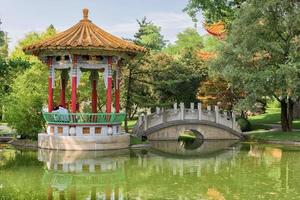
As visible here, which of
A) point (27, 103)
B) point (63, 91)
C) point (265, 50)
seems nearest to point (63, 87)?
point (63, 91)

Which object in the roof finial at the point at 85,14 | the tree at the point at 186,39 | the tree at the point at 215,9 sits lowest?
the roof finial at the point at 85,14

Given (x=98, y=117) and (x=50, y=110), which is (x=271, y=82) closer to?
(x=98, y=117)

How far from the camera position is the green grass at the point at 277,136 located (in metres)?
28.2

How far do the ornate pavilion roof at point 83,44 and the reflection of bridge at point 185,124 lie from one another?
6.50 m

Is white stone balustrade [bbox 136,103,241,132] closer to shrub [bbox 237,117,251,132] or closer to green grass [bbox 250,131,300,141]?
green grass [bbox 250,131,300,141]

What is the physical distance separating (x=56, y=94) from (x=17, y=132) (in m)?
2.82

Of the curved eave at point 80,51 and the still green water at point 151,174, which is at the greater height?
the curved eave at point 80,51

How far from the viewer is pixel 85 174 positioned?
16.0 m

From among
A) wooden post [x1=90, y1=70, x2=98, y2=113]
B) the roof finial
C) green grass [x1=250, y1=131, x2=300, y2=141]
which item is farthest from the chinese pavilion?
green grass [x1=250, y1=131, x2=300, y2=141]

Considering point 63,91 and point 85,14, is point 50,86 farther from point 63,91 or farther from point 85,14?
point 85,14

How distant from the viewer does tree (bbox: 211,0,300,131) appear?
2681cm

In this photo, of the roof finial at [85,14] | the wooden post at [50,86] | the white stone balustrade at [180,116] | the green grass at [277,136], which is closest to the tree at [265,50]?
the green grass at [277,136]

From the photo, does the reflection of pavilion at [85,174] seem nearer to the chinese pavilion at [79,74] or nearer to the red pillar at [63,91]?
the chinese pavilion at [79,74]

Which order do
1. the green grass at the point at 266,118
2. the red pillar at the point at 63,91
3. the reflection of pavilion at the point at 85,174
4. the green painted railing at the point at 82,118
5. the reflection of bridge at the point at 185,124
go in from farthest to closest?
the green grass at the point at 266,118
the reflection of bridge at the point at 185,124
the red pillar at the point at 63,91
the green painted railing at the point at 82,118
the reflection of pavilion at the point at 85,174
